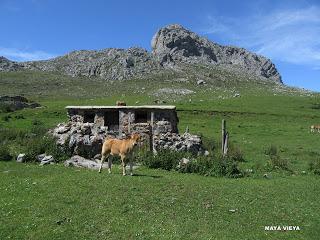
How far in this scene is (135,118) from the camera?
36.6 metres

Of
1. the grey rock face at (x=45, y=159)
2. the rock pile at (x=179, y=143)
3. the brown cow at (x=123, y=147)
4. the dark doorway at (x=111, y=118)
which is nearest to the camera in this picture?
the brown cow at (x=123, y=147)

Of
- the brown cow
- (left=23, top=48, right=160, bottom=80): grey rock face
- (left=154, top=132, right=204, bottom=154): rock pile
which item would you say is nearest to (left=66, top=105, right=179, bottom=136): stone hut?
(left=154, top=132, right=204, bottom=154): rock pile

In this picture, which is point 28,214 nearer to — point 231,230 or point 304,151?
point 231,230

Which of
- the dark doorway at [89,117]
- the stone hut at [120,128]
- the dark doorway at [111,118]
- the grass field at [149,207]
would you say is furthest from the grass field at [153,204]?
the dark doorway at [111,118]

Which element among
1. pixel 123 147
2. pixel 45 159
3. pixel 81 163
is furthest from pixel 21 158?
pixel 123 147

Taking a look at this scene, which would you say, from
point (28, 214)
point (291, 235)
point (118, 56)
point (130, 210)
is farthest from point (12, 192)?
point (118, 56)

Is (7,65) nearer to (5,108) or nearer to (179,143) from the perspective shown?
(5,108)

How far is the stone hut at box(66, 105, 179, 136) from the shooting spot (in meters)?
35.5

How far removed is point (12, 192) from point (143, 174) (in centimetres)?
770

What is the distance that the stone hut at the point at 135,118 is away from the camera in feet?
116

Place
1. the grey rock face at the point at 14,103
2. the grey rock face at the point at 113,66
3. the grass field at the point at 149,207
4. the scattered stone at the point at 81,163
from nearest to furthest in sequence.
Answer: the grass field at the point at 149,207 → the scattered stone at the point at 81,163 → the grey rock face at the point at 14,103 → the grey rock face at the point at 113,66

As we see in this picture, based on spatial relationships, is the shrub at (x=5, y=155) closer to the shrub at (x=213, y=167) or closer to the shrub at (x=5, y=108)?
the shrub at (x=213, y=167)

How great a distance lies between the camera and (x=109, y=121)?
39156 millimetres

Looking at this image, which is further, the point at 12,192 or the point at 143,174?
the point at 143,174
